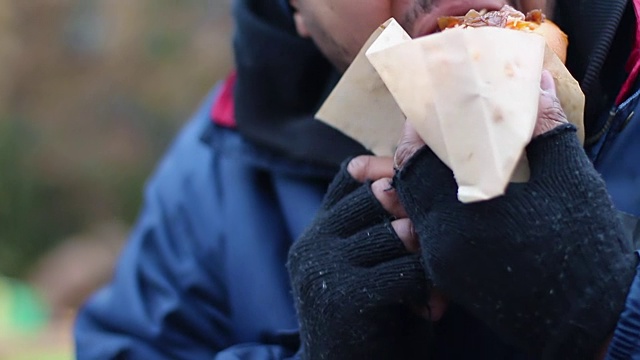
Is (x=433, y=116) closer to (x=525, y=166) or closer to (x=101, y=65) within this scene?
(x=525, y=166)

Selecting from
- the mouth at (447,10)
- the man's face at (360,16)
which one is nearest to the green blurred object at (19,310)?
the man's face at (360,16)

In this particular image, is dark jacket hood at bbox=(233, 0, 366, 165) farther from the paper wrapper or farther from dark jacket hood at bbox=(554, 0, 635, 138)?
the paper wrapper

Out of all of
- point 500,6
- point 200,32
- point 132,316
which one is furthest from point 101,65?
point 500,6

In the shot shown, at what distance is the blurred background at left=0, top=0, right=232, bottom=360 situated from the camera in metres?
4.26

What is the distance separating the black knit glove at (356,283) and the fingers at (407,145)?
0.29ft

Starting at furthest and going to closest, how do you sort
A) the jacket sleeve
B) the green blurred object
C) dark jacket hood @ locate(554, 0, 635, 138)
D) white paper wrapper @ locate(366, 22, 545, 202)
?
1. the green blurred object
2. the jacket sleeve
3. dark jacket hood @ locate(554, 0, 635, 138)
4. white paper wrapper @ locate(366, 22, 545, 202)

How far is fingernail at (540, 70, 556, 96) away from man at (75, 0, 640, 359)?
1.40 feet

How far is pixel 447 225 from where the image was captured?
1.00m

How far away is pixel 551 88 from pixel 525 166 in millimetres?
99

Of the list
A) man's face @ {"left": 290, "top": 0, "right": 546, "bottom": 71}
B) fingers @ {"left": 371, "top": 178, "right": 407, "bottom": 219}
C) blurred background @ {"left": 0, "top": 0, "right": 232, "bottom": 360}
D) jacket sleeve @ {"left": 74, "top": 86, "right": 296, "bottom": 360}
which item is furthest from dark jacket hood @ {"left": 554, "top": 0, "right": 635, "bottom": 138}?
blurred background @ {"left": 0, "top": 0, "right": 232, "bottom": 360}

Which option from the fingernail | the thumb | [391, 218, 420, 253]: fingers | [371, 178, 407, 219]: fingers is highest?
the fingernail

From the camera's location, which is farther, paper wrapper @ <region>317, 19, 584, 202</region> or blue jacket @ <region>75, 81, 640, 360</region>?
blue jacket @ <region>75, 81, 640, 360</region>

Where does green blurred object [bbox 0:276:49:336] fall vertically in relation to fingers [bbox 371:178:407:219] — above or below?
below

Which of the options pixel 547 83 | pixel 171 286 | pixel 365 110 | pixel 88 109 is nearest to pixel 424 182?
pixel 547 83
